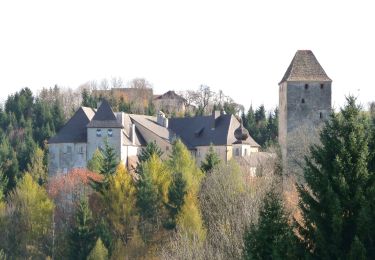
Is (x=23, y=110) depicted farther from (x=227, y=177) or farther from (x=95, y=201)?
(x=227, y=177)

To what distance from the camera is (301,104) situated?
61.3 metres

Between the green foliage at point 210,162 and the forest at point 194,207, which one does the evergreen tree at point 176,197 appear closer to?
the forest at point 194,207

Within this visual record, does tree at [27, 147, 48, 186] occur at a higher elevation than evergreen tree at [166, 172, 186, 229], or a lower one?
higher

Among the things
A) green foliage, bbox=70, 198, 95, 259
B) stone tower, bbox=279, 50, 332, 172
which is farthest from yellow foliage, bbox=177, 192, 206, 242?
stone tower, bbox=279, 50, 332, 172

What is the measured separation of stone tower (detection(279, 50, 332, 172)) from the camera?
197ft

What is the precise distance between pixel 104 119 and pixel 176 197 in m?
17.5

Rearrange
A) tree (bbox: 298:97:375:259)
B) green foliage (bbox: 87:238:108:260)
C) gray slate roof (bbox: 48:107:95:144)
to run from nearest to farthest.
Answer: tree (bbox: 298:97:375:259) → green foliage (bbox: 87:238:108:260) → gray slate roof (bbox: 48:107:95:144)

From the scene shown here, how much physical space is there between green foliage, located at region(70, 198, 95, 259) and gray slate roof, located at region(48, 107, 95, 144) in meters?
17.6

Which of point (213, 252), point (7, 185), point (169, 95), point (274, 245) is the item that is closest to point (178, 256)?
point (213, 252)

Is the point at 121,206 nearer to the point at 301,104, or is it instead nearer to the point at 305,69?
the point at 301,104

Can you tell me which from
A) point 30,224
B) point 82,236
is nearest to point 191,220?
point 82,236

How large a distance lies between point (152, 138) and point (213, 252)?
38.5 m

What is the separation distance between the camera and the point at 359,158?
66.6 feet

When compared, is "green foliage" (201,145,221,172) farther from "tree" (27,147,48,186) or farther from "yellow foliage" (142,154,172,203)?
"tree" (27,147,48,186)
